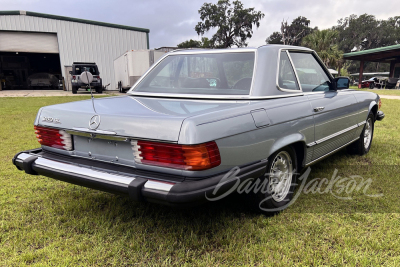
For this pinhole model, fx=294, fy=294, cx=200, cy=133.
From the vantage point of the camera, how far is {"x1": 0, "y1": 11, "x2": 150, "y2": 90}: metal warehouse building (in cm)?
2286

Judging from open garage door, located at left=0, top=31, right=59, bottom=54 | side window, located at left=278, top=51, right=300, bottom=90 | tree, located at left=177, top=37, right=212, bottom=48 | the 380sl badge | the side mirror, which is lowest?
the 380sl badge

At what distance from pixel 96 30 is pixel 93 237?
86.0ft

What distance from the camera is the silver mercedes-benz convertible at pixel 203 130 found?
191 centimetres

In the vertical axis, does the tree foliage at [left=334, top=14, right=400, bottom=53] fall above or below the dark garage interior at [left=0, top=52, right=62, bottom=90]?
above

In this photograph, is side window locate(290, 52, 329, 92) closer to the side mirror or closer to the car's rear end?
the side mirror

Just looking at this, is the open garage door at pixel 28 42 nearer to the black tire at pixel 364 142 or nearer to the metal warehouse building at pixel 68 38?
the metal warehouse building at pixel 68 38

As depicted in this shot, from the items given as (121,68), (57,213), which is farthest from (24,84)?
(57,213)

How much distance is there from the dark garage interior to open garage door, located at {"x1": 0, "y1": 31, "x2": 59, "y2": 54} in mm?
4467

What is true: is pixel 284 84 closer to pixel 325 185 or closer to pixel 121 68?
pixel 325 185

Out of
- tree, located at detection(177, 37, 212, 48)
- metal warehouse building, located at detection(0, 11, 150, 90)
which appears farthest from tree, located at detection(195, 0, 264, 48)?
metal warehouse building, located at detection(0, 11, 150, 90)

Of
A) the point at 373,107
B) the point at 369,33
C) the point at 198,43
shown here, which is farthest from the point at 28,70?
the point at 369,33

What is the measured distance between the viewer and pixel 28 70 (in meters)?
32.8

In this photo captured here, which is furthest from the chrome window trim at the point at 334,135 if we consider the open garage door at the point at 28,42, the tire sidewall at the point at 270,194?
the open garage door at the point at 28,42

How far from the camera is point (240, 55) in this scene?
2.85m
